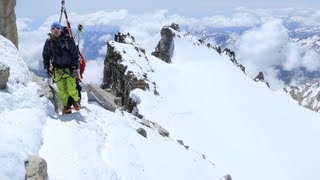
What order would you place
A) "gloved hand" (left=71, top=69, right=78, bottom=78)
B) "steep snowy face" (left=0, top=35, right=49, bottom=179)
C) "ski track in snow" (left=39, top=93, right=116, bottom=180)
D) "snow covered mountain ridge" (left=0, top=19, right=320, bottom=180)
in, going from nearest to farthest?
1. "steep snowy face" (left=0, top=35, right=49, bottom=179)
2. "ski track in snow" (left=39, top=93, right=116, bottom=180)
3. "snow covered mountain ridge" (left=0, top=19, right=320, bottom=180)
4. "gloved hand" (left=71, top=69, right=78, bottom=78)

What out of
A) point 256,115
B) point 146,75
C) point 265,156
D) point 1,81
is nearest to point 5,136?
point 1,81

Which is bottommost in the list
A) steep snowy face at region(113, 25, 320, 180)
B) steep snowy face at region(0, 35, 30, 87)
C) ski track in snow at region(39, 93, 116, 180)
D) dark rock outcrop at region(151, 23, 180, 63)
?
steep snowy face at region(113, 25, 320, 180)

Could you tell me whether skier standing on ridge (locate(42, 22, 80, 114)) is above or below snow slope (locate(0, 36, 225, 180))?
above

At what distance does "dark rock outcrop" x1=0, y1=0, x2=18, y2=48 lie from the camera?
1152 inches

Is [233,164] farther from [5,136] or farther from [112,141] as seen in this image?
[5,136]

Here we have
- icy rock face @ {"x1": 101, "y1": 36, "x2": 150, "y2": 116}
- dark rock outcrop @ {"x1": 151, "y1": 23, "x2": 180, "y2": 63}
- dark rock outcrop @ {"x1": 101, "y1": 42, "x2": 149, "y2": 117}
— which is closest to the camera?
dark rock outcrop @ {"x1": 101, "y1": 42, "x2": 149, "y2": 117}

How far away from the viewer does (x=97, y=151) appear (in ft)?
56.7

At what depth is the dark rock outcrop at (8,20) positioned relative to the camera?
29250 mm

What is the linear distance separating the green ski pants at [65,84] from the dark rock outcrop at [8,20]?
11.2 meters

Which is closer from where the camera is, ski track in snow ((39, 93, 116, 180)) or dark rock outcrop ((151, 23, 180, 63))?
ski track in snow ((39, 93, 116, 180))

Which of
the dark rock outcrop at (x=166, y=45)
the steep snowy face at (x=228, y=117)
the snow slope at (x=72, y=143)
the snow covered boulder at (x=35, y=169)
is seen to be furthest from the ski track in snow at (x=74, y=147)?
the dark rock outcrop at (x=166, y=45)

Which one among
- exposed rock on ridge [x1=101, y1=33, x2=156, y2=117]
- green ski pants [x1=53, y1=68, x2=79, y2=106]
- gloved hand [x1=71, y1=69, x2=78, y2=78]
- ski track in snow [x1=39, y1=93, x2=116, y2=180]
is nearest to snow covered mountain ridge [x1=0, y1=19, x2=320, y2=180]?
ski track in snow [x1=39, y1=93, x2=116, y2=180]

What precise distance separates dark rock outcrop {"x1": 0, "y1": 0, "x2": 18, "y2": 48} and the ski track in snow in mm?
12209

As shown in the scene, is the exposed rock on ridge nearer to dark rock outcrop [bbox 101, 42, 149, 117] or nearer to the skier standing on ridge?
dark rock outcrop [bbox 101, 42, 149, 117]
